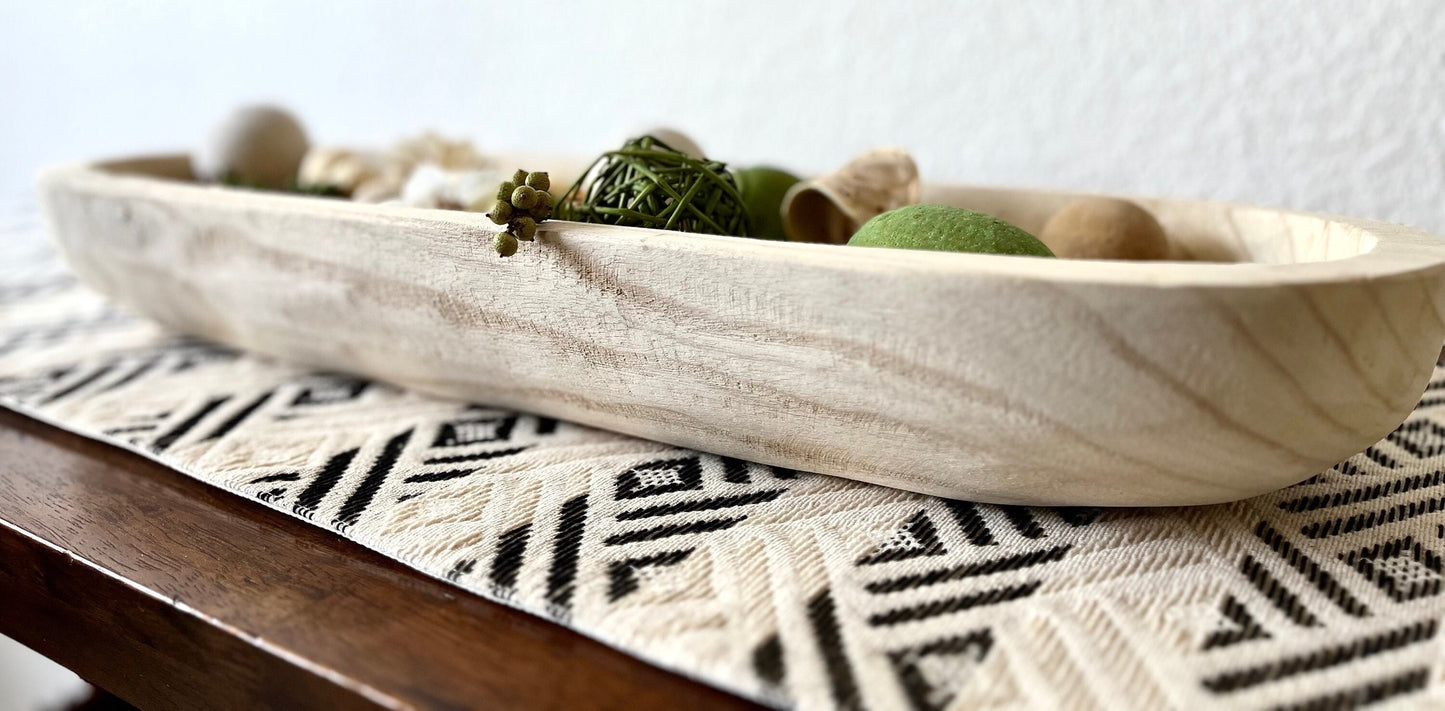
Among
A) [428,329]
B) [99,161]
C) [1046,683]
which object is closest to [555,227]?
[428,329]

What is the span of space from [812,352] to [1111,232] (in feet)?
0.56

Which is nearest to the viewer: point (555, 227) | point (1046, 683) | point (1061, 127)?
point (1046, 683)

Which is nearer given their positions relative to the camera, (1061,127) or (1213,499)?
(1213,499)

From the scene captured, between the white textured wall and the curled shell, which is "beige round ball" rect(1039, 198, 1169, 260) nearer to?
the curled shell

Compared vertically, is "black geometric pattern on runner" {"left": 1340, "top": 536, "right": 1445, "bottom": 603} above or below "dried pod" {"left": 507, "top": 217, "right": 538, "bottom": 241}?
below

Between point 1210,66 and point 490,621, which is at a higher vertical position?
point 1210,66

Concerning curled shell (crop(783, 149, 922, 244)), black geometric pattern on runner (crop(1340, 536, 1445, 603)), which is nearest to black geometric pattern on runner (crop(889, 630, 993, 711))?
black geometric pattern on runner (crop(1340, 536, 1445, 603))

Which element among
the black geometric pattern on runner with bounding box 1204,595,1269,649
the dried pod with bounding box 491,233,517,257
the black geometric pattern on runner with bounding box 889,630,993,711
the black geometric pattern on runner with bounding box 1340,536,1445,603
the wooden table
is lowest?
the wooden table

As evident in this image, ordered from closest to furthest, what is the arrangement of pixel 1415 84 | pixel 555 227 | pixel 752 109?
pixel 555 227, pixel 1415 84, pixel 752 109

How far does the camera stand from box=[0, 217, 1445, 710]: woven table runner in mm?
239

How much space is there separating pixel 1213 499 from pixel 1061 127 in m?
0.38

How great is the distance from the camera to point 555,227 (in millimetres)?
339

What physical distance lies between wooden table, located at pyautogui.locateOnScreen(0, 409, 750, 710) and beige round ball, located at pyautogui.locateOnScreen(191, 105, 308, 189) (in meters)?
0.33

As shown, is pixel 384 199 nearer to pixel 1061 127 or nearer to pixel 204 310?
pixel 204 310
